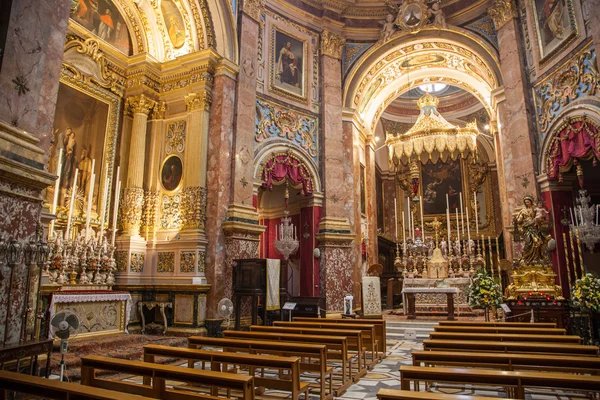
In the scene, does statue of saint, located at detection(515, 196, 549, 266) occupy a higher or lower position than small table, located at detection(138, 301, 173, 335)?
higher

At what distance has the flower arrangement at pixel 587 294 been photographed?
754 centimetres

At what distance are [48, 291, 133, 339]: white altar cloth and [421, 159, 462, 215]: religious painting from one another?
15038 mm

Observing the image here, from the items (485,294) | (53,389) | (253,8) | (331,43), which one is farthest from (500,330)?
(331,43)

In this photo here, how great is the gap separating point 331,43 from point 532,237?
26.8 feet

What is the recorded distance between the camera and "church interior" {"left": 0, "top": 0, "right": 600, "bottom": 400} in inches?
183

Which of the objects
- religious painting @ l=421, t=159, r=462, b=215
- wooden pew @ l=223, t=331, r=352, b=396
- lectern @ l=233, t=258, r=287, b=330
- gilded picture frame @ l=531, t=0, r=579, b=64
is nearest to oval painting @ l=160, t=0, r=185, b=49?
lectern @ l=233, t=258, r=287, b=330

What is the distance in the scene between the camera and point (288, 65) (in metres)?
12.7

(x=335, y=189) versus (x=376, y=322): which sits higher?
(x=335, y=189)

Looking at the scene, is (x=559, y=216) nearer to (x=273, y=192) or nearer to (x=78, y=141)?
(x=273, y=192)

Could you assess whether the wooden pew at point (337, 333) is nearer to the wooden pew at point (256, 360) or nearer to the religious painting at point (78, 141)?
the wooden pew at point (256, 360)

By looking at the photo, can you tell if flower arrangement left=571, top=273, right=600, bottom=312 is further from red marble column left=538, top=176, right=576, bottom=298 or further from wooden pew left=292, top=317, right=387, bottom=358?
wooden pew left=292, top=317, right=387, bottom=358

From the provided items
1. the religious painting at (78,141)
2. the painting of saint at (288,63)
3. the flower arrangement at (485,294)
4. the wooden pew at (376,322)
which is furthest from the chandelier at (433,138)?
the religious painting at (78,141)

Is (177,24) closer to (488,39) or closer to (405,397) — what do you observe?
(488,39)

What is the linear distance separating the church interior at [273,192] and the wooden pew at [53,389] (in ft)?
0.42
